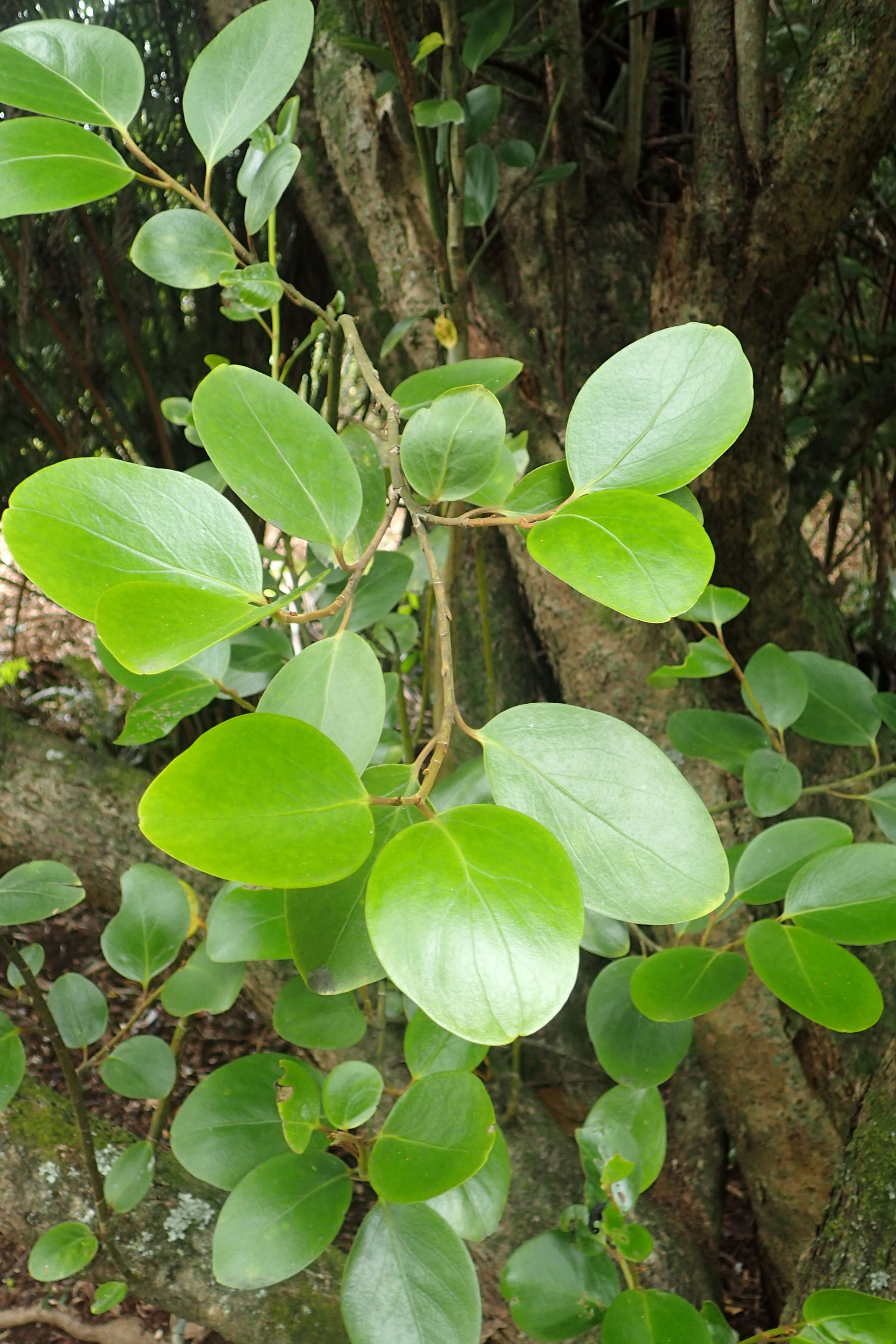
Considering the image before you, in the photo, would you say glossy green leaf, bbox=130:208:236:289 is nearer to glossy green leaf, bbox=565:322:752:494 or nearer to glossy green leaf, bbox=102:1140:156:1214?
glossy green leaf, bbox=565:322:752:494

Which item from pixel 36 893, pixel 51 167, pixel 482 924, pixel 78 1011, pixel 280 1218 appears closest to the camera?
pixel 482 924

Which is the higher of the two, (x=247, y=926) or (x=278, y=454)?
(x=278, y=454)

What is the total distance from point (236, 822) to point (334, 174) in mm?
1033

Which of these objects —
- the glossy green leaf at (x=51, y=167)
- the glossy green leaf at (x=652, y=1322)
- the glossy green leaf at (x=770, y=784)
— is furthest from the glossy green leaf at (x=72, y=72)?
the glossy green leaf at (x=652, y=1322)

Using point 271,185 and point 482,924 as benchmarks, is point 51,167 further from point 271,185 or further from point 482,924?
point 482,924

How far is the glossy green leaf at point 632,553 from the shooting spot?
9.3 inches

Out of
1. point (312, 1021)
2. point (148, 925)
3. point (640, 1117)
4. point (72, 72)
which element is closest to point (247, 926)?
point (312, 1021)

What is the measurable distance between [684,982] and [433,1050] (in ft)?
0.44

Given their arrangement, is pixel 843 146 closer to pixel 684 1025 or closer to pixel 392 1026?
pixel 684 1025

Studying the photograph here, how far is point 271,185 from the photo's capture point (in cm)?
41

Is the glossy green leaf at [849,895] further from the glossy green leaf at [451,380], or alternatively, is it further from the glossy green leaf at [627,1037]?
the glossy green leaf at [451,380]

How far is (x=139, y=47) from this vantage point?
1030mm

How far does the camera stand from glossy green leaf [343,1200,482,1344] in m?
0.39

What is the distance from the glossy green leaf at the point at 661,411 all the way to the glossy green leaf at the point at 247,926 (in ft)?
1.03
